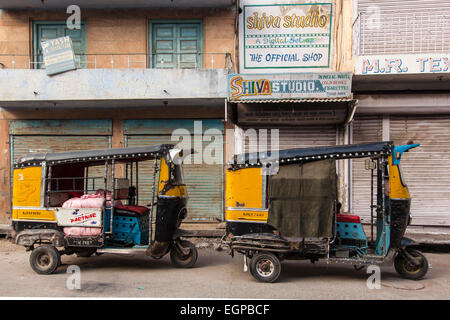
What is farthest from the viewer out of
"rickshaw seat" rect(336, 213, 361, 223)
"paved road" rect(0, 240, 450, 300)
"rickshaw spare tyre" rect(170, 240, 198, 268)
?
"rickshaw spare tyre" rect(170, 240, 198, 268)

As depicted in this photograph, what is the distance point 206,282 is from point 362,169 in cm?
642

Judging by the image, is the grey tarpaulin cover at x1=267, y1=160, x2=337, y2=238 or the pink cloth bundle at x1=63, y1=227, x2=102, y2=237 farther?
the pink cloth bundle at x1=63, y1=227, x2=102, y2=237

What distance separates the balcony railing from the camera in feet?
36.9

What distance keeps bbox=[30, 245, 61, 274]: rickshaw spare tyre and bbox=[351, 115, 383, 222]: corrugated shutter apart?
783 cm

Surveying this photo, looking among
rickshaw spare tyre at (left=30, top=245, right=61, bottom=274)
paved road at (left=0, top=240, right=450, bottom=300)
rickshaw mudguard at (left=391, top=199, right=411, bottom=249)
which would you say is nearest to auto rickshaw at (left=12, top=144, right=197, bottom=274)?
rickshaw spare tyre at (left=30, top=245, right=61, bottom=274)

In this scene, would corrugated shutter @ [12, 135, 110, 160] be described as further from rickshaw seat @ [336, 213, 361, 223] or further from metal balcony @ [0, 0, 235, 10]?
rickshaw seat @ [336, 213, 361, 223]

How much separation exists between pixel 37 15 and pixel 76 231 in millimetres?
7890

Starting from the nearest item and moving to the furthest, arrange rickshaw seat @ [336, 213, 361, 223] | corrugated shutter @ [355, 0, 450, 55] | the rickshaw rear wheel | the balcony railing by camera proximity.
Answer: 1. the rickshaw rear wheel
2. rickshaw seat @ [336, 213, 361, 223]
3. corrugated shutter @ [355, 0, 450, 55]
4. the balcony railing

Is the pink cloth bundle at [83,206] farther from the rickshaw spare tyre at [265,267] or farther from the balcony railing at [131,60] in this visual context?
the balcony railing at [131,60]

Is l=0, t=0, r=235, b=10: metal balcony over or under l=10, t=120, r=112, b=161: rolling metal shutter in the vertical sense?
over

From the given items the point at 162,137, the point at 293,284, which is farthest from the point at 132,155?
the point at 162,137

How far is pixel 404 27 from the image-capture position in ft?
34.0

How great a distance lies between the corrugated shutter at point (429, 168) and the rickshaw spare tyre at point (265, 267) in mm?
6239

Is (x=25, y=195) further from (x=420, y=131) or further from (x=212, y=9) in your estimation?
(x=420, y=131)
